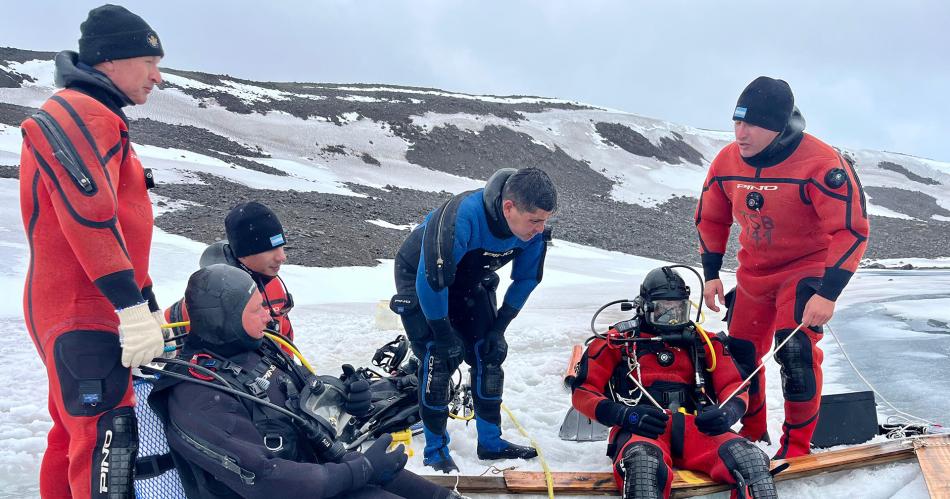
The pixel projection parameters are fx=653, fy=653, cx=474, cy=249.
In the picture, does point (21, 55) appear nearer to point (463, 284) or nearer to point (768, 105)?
point (463, 284)

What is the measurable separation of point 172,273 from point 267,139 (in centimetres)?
2059

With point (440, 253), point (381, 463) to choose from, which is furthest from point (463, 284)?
point (381, 463)

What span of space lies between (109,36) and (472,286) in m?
2.22

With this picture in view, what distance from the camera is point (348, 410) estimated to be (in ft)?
9.31

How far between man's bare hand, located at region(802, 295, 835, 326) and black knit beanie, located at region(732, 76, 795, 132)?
97 cm

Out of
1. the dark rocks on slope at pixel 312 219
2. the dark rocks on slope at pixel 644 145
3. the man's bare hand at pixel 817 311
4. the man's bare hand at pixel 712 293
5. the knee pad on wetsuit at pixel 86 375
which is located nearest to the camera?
the knee pad on wetsuit at pixel 86 375

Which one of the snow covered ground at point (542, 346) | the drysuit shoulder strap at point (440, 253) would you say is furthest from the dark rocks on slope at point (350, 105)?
the drysuit shoulder strap at point (440, 253)

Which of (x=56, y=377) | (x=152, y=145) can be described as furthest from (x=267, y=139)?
(x=56, y=377)

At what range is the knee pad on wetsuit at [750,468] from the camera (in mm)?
2906

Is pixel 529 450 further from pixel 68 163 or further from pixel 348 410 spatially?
pixel 68 163

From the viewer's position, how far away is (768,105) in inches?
142

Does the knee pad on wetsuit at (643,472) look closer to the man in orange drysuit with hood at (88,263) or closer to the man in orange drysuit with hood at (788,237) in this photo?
the man in orange drysuit with hood at (788,237)

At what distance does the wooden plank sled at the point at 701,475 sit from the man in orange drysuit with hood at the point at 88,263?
1.52m

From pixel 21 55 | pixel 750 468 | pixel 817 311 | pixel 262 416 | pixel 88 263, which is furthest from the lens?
pixel 21 55
